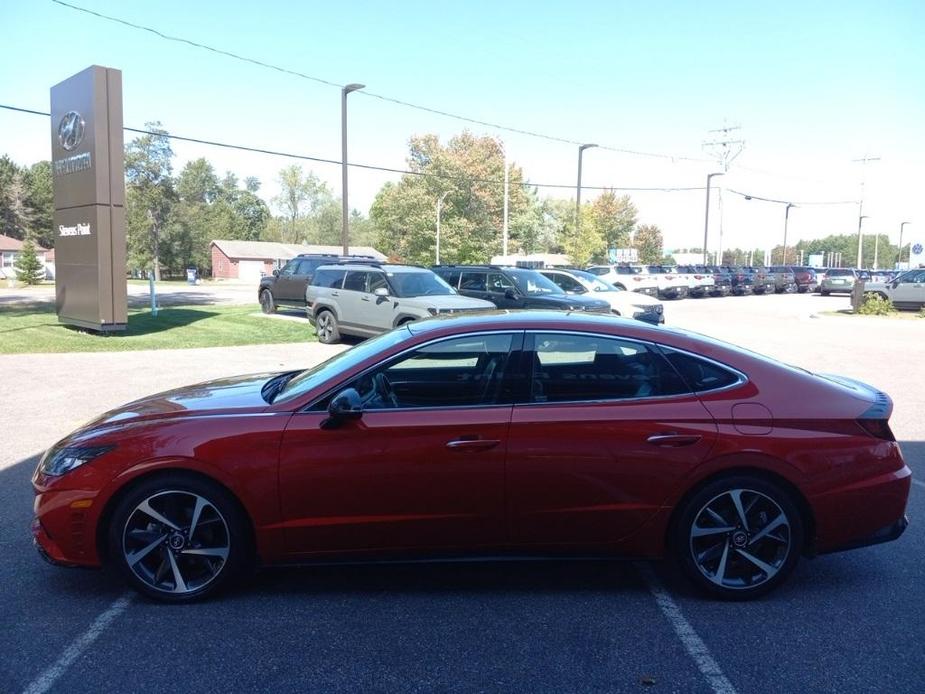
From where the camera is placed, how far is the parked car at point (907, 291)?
29.4m

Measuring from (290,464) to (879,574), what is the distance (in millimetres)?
3513

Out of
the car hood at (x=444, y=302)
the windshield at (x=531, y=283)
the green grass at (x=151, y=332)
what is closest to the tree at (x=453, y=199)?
the green grass at (x=151, y=332)

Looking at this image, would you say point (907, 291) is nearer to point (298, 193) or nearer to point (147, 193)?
point (147, 193)

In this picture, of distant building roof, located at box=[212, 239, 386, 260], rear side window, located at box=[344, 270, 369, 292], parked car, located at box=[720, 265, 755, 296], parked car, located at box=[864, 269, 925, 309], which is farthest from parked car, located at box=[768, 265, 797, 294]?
distant building roof, located at box=[212, 239, 386, 260]

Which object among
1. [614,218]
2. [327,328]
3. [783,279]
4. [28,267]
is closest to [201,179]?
[614,218]

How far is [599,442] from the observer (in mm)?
3914

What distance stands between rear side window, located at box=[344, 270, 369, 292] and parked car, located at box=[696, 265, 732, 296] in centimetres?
3018

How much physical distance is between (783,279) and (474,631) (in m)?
51.2

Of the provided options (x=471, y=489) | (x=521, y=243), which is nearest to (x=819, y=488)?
(x=471, y=489)

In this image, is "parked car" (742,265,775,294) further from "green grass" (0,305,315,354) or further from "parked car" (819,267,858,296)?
"green grass" (0,305,315,354)

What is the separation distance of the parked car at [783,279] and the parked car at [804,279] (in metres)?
0.39

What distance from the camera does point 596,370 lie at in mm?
4199

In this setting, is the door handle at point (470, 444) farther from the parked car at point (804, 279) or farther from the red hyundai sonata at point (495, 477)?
the parked car at point (804, 279)

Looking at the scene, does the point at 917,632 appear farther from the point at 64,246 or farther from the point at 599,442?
the point at 64,246
